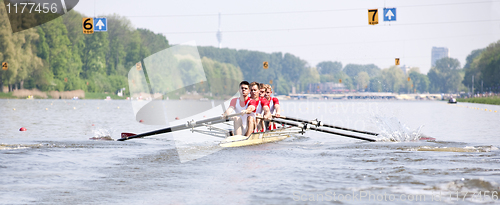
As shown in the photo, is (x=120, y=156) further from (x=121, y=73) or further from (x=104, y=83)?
(x=121, y=73)

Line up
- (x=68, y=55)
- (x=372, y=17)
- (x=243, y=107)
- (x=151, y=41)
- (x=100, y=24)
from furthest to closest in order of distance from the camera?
(x=151, y=41)
(x=68, y=55)
(x=100, y=24)
(x=372, y=17)
(x=243, y=107)

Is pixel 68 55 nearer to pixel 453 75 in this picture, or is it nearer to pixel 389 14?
pixel 389 14

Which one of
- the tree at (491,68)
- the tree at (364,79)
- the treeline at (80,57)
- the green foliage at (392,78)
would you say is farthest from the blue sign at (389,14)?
the green foliage at (392,78)

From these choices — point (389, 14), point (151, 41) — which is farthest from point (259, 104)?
point (151, 41)

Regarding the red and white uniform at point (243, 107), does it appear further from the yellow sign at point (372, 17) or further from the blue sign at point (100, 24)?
the blue sign at point (100, 24)

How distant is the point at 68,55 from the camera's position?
9175 centimetres

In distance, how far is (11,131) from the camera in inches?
794

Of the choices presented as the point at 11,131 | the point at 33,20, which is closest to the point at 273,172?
the point at 11,131

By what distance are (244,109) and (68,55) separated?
82756mm

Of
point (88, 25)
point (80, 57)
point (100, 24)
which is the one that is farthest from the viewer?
point (80, 57)

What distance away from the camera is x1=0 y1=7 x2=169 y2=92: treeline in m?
73.0

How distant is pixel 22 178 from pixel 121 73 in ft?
357

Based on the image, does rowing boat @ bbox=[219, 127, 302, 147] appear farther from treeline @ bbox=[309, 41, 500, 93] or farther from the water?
treeline @ bbox=[309, 41, 500, 93]

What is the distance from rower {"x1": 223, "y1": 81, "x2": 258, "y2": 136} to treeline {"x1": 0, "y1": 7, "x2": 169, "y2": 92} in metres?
62.4
